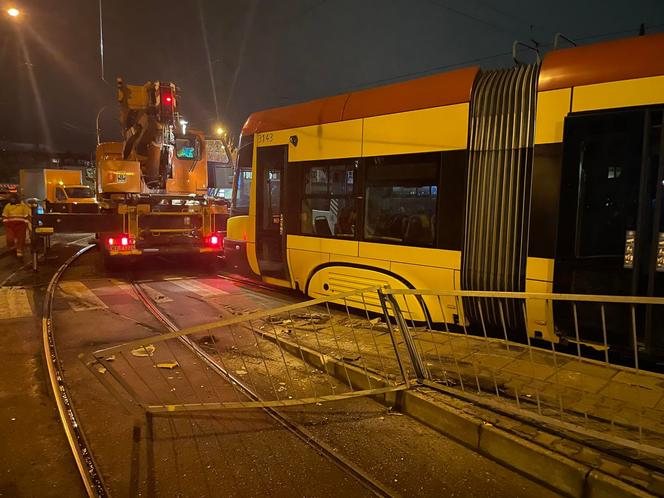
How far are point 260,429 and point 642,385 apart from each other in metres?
3.41

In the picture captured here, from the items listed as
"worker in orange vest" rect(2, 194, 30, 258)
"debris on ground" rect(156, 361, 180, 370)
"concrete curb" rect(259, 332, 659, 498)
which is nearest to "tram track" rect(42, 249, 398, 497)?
"debris on ground" rect(156, 361, 180, 370)

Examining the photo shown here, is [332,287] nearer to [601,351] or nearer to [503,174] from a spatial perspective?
[503,174]

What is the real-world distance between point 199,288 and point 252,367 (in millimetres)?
4979

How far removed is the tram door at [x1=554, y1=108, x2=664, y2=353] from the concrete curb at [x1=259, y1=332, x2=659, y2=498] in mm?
1871

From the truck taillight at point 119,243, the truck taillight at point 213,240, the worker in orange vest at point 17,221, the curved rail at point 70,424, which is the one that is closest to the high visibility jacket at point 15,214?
the worker in orange vest at point 17,221

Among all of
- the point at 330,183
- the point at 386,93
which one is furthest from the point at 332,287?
the point at 386,93

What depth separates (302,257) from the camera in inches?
301

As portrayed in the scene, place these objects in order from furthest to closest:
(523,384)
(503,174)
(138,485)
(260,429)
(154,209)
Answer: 1. (154,209)
2. (503,174)
3. (523,384)
4. (260,429)
5. (138,485)

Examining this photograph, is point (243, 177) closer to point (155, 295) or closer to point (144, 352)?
point (155, 295)

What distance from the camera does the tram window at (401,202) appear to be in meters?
5.94

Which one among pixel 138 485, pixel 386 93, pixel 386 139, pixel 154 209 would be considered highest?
pixel 386 93

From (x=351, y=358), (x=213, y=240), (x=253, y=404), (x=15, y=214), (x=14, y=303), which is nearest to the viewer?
(x=253, y=404)

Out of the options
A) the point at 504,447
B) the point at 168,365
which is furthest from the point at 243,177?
the point at 504,447

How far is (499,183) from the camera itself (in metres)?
5.34
